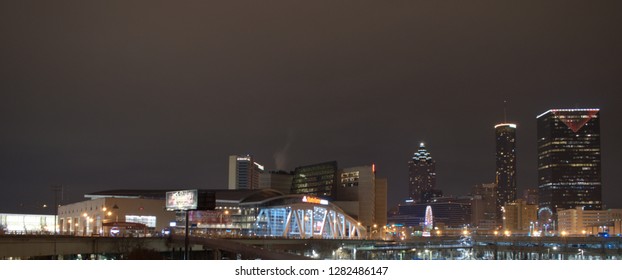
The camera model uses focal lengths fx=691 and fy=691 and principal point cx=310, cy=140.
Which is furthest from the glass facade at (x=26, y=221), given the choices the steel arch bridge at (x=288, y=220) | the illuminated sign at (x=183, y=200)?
the illuminated sign at (x=183, y=200)

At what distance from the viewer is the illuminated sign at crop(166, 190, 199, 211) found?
89.8 metres

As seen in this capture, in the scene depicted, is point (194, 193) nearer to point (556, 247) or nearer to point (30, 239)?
point (30, 239)

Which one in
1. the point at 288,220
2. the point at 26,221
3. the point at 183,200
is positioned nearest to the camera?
the point at 183,200

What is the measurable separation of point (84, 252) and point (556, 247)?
114 metres

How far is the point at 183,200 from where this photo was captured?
92.2m

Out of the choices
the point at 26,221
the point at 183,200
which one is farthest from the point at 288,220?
the point at 183,200

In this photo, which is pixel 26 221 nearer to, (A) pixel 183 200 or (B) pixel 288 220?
(B) pixel 288 220

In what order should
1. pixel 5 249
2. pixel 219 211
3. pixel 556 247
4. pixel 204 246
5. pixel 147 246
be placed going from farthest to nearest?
pixel 219 211 → pixel 556 247 → pixel 204 246 → pixel 147 246 → pixel 5 249

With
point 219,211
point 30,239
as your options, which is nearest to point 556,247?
point 219,211

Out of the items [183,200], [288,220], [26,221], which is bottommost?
[26,221]

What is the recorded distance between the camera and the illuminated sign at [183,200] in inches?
3533

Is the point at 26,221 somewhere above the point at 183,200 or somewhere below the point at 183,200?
below

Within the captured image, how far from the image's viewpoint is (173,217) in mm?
163875

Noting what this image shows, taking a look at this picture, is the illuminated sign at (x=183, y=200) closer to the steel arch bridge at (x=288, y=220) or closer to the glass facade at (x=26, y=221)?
the steel arch bridge at (x=288, y=220)
